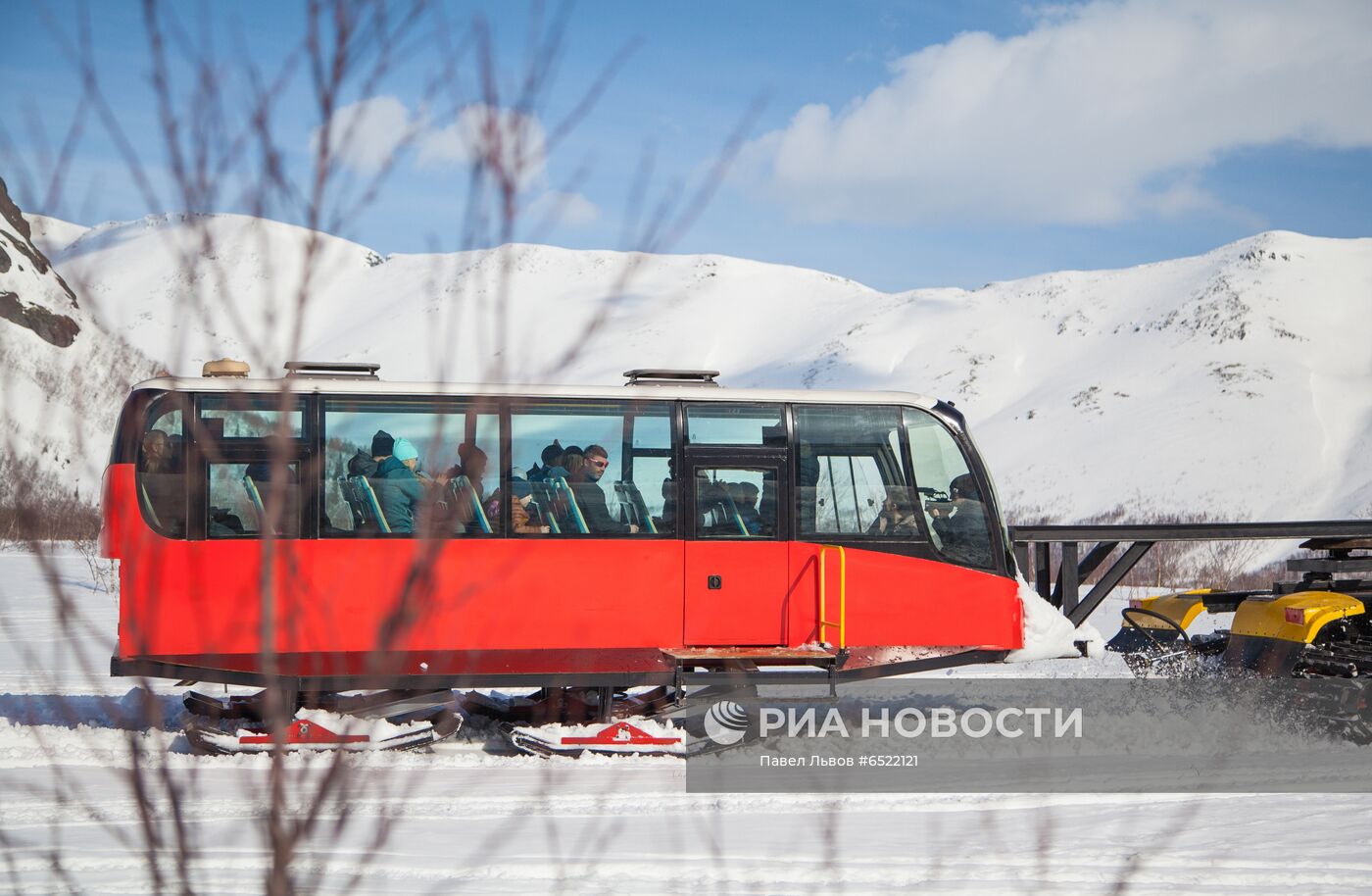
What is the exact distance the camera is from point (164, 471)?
8484 millimetres

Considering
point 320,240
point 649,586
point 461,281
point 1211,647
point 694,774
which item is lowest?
point 694,774

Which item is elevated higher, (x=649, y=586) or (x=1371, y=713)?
(x=649, y=586)

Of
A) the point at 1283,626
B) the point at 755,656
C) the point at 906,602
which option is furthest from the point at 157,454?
the point at 1283,626

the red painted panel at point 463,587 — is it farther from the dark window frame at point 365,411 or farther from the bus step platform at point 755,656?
the bus step platform at point 755,656

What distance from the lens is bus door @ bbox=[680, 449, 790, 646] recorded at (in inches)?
347

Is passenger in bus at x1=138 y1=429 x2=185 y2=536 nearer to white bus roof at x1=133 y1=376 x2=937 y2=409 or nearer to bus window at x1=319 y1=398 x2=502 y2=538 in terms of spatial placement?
white bus roof at x1=133 y1=376 x2=937 y2=409

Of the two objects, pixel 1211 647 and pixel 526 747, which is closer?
pixel 526 747

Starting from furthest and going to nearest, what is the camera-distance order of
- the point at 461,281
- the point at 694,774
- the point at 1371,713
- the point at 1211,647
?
the point at 1211,647, the point at 1371,713, the point at 694,774, the point at 461,281

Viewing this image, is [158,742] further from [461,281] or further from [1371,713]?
[1371,713]

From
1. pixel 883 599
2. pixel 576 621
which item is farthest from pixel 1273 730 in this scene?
pixel 576 621

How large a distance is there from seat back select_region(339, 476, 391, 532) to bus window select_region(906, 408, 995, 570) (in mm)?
4227

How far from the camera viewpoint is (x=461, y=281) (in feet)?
6.04

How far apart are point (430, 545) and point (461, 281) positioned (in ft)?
1.63

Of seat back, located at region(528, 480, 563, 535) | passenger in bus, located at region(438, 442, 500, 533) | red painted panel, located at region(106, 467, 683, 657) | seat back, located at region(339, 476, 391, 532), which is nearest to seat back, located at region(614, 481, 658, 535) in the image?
red painted panel, located at region(106, 467, 683, 657)
